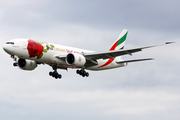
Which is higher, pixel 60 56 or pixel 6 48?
pixel 6 48

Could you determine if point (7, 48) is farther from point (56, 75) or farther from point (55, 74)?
point (56, 75)

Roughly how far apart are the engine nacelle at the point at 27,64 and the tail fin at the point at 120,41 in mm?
12308

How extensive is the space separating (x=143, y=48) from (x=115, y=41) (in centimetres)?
1225

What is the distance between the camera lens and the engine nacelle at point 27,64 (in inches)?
2040

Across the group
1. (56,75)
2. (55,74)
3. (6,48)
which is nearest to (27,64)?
(55,74)

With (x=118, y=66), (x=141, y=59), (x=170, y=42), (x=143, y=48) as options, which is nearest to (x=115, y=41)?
(x=118, y=66)

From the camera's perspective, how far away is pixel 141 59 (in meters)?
51.2

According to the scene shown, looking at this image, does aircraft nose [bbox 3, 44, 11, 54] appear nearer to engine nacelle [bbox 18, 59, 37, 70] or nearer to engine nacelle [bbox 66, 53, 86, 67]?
engine nacelle [bbox 18, 59, 37, 70]

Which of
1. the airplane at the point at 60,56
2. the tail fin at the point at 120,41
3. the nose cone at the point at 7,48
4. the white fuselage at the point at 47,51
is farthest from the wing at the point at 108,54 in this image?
the nose cone at the point at 7,48

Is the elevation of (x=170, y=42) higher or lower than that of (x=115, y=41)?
lower

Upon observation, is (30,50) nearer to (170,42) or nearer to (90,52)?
(90,52)

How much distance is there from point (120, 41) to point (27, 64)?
15.2 m

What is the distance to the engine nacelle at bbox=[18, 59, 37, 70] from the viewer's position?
170ft

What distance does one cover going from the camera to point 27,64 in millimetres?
51750
